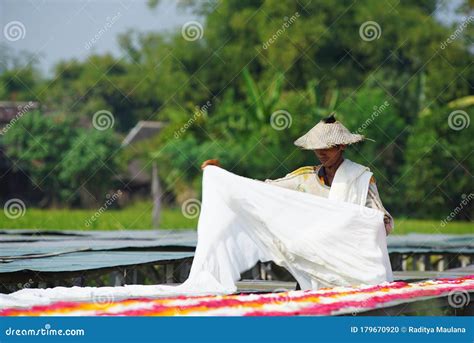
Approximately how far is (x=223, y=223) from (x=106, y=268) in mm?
917

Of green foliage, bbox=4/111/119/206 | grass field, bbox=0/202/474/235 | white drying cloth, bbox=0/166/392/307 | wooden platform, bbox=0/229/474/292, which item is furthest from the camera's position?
green foliage, bbox=4/111/119/206

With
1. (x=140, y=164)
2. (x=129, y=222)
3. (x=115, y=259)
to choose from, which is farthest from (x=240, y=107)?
(x=115, y=259)

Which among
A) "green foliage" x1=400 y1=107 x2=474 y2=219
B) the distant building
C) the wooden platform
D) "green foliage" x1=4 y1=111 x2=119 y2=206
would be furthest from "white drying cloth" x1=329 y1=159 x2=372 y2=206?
"green foliage" x1=4 y1=111 x2=119 y2=206

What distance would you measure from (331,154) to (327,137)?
0.45ft

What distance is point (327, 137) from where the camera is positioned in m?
6.92

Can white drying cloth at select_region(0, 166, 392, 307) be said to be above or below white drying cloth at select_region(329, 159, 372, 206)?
below

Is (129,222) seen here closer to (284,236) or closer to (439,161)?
(439,161)

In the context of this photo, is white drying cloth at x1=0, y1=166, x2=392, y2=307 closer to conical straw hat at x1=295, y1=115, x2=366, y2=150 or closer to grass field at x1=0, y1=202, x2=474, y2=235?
conical straw hat at x1=295, y1=115, x2=366, y2=150

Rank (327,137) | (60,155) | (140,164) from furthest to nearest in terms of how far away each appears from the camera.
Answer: (140,164) → (60,155) → (327,137)

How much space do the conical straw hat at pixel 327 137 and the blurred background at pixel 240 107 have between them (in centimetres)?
1212

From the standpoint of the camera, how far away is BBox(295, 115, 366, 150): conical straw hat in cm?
688

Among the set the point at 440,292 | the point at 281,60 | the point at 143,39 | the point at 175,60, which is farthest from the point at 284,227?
the point at 143,39

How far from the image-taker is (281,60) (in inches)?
1066

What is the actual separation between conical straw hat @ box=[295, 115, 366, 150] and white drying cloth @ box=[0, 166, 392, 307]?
1.06 feet
